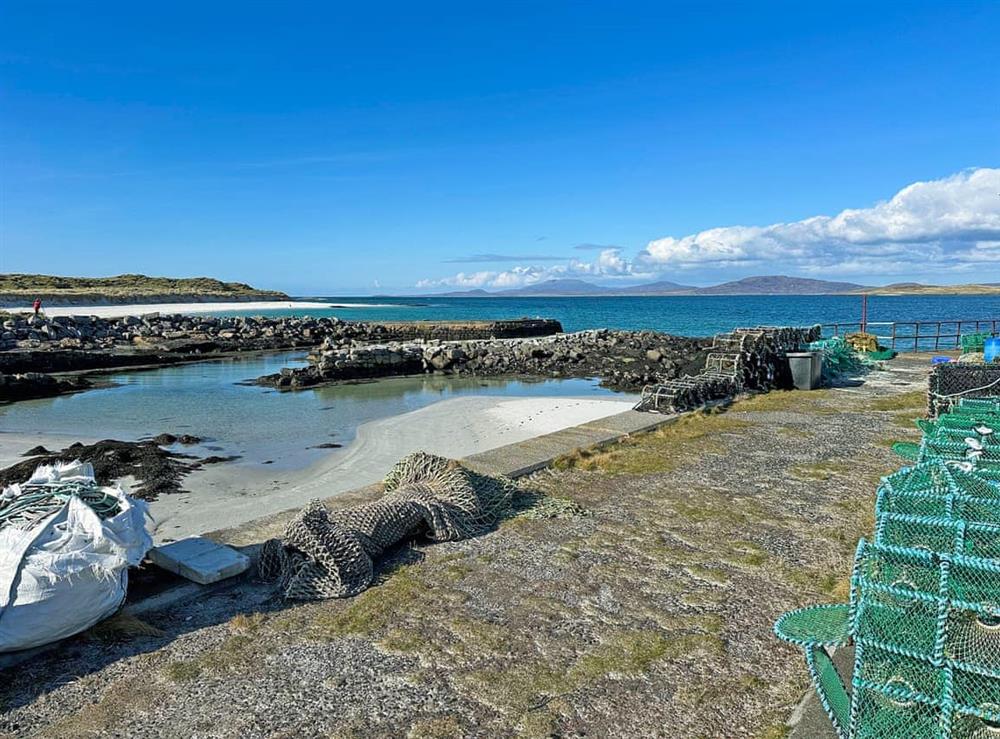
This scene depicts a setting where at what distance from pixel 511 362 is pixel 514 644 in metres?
25.3

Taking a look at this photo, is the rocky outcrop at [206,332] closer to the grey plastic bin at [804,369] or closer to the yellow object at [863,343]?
the yellow object at [863,343]

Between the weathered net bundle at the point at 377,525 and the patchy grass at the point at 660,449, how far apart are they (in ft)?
5.82

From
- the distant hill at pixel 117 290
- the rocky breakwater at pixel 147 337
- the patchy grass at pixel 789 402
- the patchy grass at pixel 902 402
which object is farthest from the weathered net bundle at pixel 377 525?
the distant hill at pixel 117 290

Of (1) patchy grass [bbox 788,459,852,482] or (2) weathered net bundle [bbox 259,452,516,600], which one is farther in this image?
(1) patchy grass [bbox 788,459,852,482]

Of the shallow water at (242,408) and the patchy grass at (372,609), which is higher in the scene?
the patchy grass at (372,609)

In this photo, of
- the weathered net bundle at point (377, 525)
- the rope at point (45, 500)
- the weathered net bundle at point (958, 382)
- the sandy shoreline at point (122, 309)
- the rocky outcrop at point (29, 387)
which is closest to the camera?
the rope at point (45, 500)

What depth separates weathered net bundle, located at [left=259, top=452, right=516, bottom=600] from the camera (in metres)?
4.98

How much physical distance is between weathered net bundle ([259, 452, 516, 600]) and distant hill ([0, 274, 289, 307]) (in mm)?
72600

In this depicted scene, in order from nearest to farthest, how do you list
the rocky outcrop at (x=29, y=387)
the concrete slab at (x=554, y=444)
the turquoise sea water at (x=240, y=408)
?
the concrete slab at (x=554, y=444) → the turquoise sea water at (x=240, y=408) → the rocky outcrop at (x=29, y=387)

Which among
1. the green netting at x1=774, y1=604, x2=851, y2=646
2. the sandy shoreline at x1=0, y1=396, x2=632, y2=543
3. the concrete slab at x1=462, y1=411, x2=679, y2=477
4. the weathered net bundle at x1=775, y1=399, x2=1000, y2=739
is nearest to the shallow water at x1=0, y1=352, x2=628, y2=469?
the sandy shoreline at x1=0, y1=396, x2=632, y2=543

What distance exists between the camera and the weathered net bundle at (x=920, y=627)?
2.70 meters

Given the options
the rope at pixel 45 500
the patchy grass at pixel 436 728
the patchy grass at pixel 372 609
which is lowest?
the patchy grass at pixel 436 728

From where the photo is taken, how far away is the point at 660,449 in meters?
9.36

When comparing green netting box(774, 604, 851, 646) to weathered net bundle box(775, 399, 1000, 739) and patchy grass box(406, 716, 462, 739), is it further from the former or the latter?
patchy grass box(406, 716, 462, 739)
